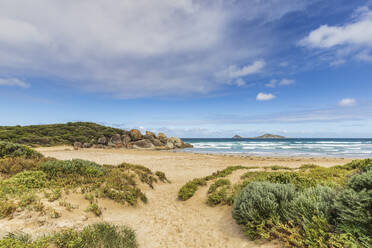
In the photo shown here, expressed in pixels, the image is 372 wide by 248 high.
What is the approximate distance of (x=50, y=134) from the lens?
46844mm

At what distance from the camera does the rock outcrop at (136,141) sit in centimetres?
4706

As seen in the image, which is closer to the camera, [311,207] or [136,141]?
[311,207]

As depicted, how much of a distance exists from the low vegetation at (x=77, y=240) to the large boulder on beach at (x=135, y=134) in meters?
48.3

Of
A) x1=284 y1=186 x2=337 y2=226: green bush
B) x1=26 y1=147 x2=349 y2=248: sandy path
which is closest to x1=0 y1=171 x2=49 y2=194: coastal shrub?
x1=26 y1=147 x2=349 y2=248: sandy path

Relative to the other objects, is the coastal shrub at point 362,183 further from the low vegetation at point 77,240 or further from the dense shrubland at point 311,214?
the low vegetation at point 77,240

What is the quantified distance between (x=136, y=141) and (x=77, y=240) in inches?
1897

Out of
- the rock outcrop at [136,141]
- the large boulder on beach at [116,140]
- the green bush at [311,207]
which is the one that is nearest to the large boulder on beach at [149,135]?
the rock outcrop at [136,141]

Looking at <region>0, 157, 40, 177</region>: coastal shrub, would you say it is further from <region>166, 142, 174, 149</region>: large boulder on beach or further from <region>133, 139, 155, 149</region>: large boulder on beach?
<region>166, 142, 174, 149</region>: large boulder on beach

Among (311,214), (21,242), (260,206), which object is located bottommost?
(21,242)

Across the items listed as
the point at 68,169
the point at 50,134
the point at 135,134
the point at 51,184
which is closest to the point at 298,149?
the point at 135,134

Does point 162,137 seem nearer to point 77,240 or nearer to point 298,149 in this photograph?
point 298,149

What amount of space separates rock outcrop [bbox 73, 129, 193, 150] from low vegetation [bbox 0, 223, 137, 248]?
1710 inches

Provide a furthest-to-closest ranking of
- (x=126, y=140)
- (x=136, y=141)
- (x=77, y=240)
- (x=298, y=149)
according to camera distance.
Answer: (x=136, y=141), (x=126, y=140), (x=298, y=149), (x=77, y=240)

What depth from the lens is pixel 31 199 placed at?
5.71 m
